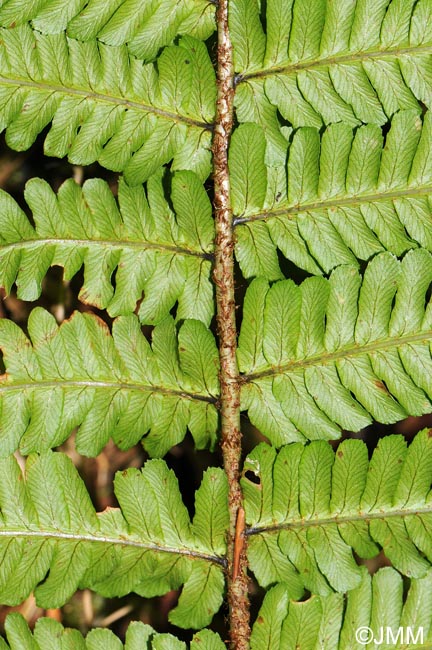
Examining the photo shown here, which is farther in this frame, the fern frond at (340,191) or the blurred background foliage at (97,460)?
the blurred background foliage at (97,460)

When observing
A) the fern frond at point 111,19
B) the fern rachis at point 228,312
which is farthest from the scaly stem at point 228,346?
the fern frond at point 111,19

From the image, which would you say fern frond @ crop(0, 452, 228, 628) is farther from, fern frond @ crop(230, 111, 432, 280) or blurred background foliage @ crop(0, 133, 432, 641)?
blurred background foliage @ crop(0, 133, 432, 641)

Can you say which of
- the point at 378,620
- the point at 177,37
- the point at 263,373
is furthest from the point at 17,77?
the point at 378,620

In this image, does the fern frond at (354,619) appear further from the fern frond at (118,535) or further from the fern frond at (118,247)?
the fern frond at (118,247)

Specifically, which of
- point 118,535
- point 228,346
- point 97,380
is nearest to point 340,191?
point 228,346

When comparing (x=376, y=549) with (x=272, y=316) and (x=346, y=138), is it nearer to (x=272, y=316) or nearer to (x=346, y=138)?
(x=272, y=316)

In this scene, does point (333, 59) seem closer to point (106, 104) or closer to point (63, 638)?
point (106, 104)
